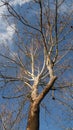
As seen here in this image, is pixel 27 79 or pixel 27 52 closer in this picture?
pixel 27 79

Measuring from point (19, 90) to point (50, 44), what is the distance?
7.43 ft

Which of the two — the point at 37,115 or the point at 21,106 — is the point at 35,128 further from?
the point at 21,106

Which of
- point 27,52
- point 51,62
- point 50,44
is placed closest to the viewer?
point 51,62

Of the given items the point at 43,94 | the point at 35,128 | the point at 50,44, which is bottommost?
the point at 35,128

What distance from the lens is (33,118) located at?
7434 mm

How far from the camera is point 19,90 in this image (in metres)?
10.5

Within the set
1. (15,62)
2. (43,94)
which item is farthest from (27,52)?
(43,94)

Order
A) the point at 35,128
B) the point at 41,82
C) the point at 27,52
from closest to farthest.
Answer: the point at 35,128, the point at 41,82, the point at 27,52

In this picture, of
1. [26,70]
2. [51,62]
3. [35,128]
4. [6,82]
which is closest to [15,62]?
[26,70]

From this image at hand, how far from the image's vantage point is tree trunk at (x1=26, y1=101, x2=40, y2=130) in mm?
7208

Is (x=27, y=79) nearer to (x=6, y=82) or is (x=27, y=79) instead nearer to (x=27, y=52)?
(x=6, y=82)

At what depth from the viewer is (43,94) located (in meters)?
7.65

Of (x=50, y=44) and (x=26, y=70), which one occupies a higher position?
(x=50, y=44)

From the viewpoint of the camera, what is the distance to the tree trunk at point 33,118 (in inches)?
284
